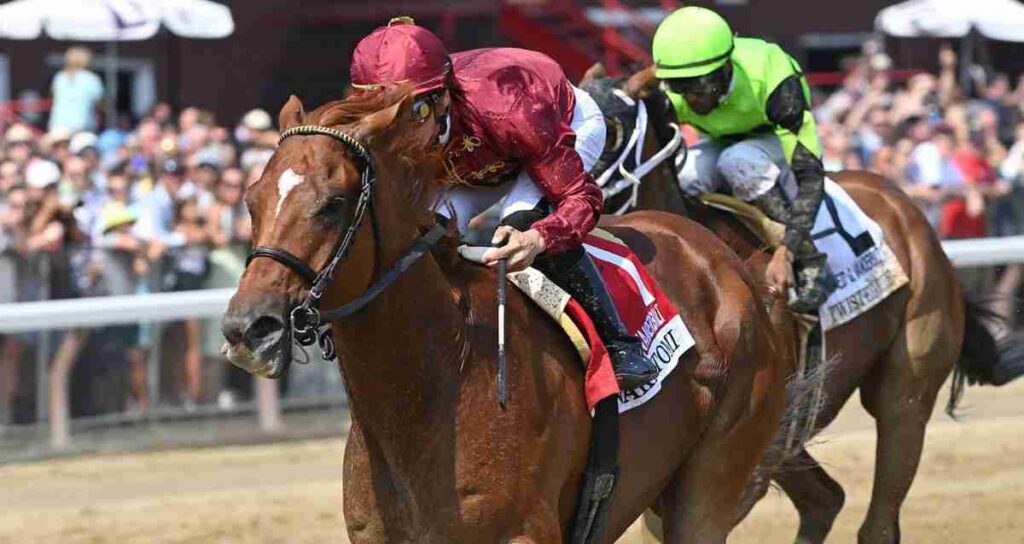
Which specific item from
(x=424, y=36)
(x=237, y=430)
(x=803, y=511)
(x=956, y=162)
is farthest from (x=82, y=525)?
(x=956, y=162)

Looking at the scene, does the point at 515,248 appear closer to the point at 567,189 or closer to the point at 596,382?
the point at 567,189

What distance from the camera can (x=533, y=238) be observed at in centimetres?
416

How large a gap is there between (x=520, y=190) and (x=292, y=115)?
773mm

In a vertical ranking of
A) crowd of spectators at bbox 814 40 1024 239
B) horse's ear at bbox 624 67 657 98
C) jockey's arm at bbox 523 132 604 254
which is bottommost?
crowd of spectators at bbox 814 40 1024 239

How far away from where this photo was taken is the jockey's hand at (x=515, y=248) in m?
4.11

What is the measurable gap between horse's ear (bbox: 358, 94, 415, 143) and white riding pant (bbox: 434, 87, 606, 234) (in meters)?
0.31

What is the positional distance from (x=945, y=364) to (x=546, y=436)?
2.99m

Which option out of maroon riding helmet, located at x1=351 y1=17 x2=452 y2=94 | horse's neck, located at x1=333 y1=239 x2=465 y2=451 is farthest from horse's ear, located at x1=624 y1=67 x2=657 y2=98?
horse's neck, located at x1=333 y1=239 x2=465 y2=451

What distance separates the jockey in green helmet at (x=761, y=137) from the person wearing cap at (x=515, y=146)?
4.73ft

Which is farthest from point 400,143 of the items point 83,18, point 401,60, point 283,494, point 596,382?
point 83,18

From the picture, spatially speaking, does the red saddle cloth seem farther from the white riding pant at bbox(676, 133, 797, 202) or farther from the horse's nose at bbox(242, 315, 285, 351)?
the white riding pant at bbox(676, 133, 797, 202)

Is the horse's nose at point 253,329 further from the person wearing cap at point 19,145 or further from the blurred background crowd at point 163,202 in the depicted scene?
the person wearing cap at point 19,145

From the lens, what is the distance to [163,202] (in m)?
10.1

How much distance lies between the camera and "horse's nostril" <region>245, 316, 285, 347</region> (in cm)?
350
